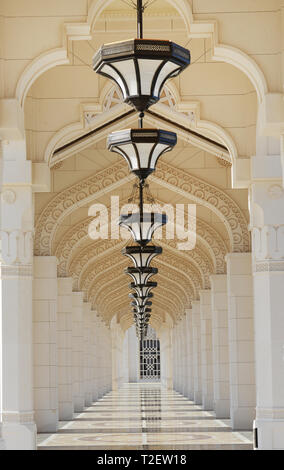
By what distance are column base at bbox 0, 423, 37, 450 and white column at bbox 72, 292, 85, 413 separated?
8.72m

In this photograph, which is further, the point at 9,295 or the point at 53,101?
the point at 53,101

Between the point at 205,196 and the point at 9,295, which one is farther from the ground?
the point at 205,196

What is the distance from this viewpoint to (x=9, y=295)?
8445mm

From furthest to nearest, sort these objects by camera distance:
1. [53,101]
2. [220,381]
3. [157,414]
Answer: [157,414] < [220,381] < [53,101]

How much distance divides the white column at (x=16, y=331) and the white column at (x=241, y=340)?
4363 mm

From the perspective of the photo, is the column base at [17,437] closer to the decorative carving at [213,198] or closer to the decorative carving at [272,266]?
the decorative carving at [272,266]

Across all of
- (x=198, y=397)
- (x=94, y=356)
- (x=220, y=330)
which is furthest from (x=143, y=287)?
(x=94, y=356)

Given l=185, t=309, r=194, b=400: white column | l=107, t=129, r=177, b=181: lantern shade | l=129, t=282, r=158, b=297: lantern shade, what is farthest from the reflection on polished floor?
l=107, t=129, r=177, b=181: lantern shade

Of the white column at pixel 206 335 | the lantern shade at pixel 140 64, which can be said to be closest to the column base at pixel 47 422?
the white column at pixel 206 335

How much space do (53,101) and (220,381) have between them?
284 inches

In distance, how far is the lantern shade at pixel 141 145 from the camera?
584 centimetres

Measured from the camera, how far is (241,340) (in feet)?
40.0

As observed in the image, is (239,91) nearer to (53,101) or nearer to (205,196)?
(53,101)

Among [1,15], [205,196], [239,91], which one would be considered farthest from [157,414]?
→ [1,15]
